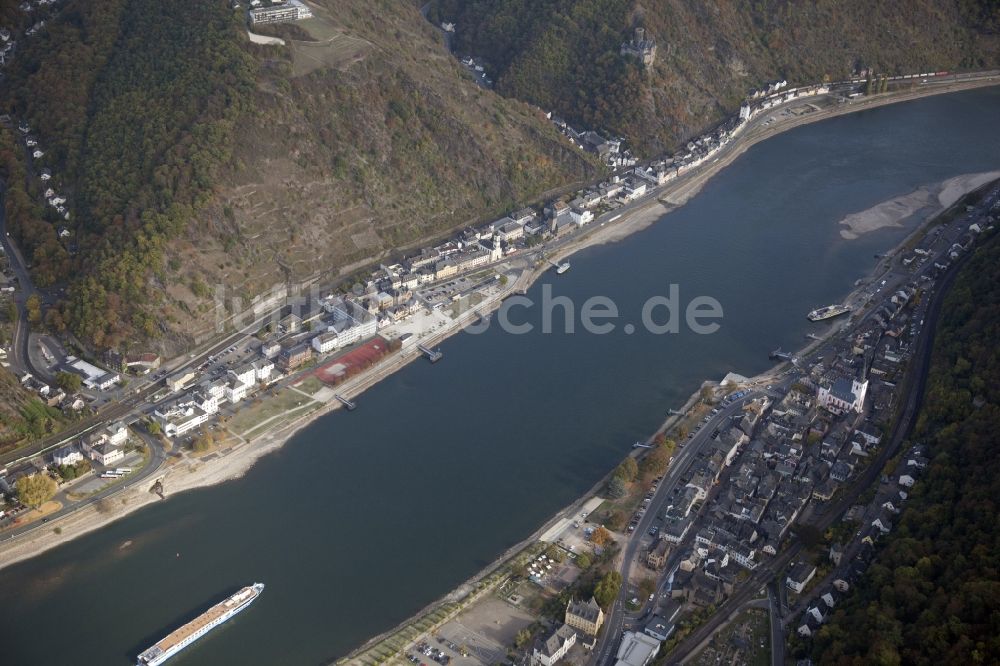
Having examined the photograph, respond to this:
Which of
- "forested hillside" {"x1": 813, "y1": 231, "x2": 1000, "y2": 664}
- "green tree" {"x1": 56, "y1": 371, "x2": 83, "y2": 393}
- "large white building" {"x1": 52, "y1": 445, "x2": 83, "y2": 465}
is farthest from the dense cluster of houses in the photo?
"forested hillside" {"x1": 813, "y1": 231, "x2": 1000, "y2": 664}

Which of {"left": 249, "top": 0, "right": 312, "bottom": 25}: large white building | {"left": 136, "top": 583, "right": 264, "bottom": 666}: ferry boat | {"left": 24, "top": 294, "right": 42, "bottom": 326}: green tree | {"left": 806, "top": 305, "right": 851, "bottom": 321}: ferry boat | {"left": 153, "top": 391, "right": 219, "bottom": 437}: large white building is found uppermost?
{"left": 249, "top": 0, "right": 312, "bottom": 25}: large white building

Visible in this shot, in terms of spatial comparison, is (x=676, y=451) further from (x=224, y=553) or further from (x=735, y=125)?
(x=735, y=125)

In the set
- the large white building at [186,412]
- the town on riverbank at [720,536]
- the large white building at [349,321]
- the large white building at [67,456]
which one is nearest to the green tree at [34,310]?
the large white building at [186,412]

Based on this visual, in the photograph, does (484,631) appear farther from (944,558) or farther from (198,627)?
(944,558)

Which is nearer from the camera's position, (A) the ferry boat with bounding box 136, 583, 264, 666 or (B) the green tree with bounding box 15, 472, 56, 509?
(A) the ferry boat with bounding box 136, 583, 264, 666

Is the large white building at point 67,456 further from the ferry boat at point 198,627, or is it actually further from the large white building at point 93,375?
the ferry boat at point 198,627

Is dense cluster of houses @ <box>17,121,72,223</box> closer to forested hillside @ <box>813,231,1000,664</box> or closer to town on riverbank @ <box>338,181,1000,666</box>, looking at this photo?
town on riverbank @ <box>338,181,1000,666</box>

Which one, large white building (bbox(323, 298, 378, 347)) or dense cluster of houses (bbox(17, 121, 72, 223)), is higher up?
dense cluster of houses (bbox(17, 121, 72, 223))

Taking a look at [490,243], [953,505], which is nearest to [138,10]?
[490,243]
